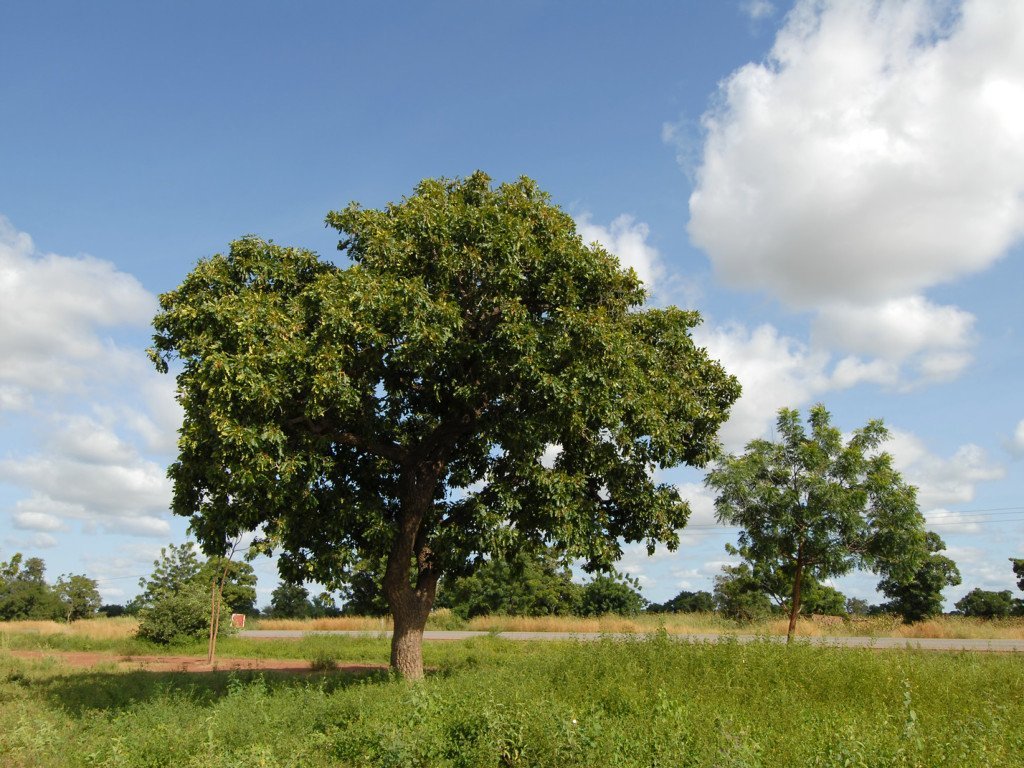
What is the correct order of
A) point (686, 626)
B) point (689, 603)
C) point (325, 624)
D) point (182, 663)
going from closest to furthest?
point (182, 663) → point (686, 626) → point (325, 624) → point (689, 603)

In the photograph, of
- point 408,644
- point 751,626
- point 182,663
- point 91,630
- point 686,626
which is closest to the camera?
point 408,644

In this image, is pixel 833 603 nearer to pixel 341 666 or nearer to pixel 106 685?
pixel 341 666

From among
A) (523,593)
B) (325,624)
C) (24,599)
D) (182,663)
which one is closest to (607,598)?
(523,593)

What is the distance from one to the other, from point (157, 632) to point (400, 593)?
22.5 meters

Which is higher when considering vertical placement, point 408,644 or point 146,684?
point 408,644

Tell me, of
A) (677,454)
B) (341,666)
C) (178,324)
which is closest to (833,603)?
(341,666)

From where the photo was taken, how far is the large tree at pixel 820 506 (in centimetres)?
2144

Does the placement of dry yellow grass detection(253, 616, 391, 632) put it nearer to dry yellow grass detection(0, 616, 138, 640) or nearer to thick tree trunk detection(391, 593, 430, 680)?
dry yellow grass detection(0, 616, 138, 640)

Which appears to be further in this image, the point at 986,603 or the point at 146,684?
the point at 986,603

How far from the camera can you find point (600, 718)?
1081 centimetres

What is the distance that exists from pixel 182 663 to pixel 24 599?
51.8 metres

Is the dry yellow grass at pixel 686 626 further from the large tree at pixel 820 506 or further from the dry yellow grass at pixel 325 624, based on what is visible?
→ the large tree at pixel 820 506

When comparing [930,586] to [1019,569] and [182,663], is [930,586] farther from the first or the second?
[182,663]

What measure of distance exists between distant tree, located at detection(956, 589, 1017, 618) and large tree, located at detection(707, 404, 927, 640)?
45.9m
